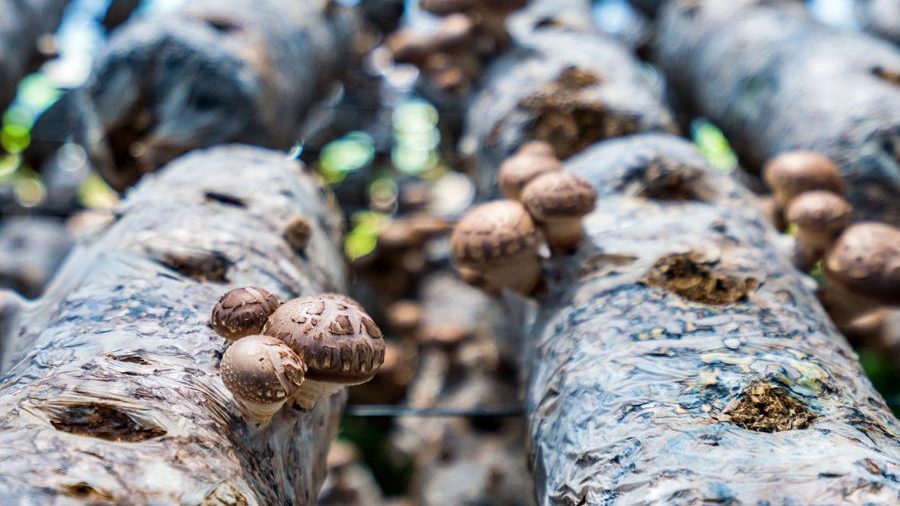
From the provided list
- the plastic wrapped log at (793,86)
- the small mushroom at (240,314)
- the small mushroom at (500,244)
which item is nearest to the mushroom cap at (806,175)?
the plastic wrapped log at (793,86)

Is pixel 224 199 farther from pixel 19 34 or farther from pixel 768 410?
pixel 19 34

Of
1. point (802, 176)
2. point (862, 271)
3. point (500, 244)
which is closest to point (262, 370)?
point (500, 244)

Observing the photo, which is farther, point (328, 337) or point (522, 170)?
point (522, 170)

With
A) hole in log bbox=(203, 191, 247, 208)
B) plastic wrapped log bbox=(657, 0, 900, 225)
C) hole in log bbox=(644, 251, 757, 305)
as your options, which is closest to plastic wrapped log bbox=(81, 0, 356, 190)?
hole in log bbox=(203, 191, 247, 208)

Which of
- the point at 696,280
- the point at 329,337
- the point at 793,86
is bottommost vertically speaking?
the point at 793,86

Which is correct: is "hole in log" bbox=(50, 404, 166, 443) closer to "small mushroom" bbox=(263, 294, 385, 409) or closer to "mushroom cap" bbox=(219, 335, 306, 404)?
"mushroom cap" bbox=(219, 335, 306, 404)
